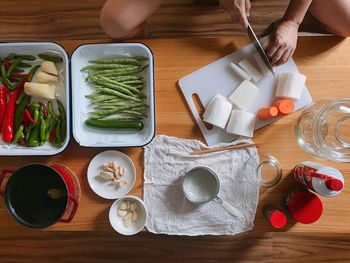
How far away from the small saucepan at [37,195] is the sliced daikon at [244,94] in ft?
1.39

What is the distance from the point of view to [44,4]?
54.5 inches

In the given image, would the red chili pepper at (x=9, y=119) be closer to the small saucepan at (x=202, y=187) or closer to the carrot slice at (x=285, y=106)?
the small saucepan at (x=202, y=187)

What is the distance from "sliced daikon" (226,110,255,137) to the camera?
933 mm

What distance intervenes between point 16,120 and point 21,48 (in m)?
0.17

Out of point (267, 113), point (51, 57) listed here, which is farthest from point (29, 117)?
point (267, 113)

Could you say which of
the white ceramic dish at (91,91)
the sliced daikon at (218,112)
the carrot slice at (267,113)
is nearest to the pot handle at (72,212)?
the white ceramic dish at (91,91)

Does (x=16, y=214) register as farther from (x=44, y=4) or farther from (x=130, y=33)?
(x=44, y=4)

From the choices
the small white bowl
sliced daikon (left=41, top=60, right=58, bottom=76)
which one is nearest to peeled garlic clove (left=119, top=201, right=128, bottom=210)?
the small white bowl

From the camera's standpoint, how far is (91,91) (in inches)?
38.6

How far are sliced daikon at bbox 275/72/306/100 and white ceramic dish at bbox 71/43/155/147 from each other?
0.98 feet

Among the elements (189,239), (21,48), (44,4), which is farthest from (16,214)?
(44,4)

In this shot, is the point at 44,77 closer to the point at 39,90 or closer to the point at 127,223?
the point at 39,90

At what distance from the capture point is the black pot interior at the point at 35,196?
0.84 meters

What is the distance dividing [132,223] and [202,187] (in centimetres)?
18
